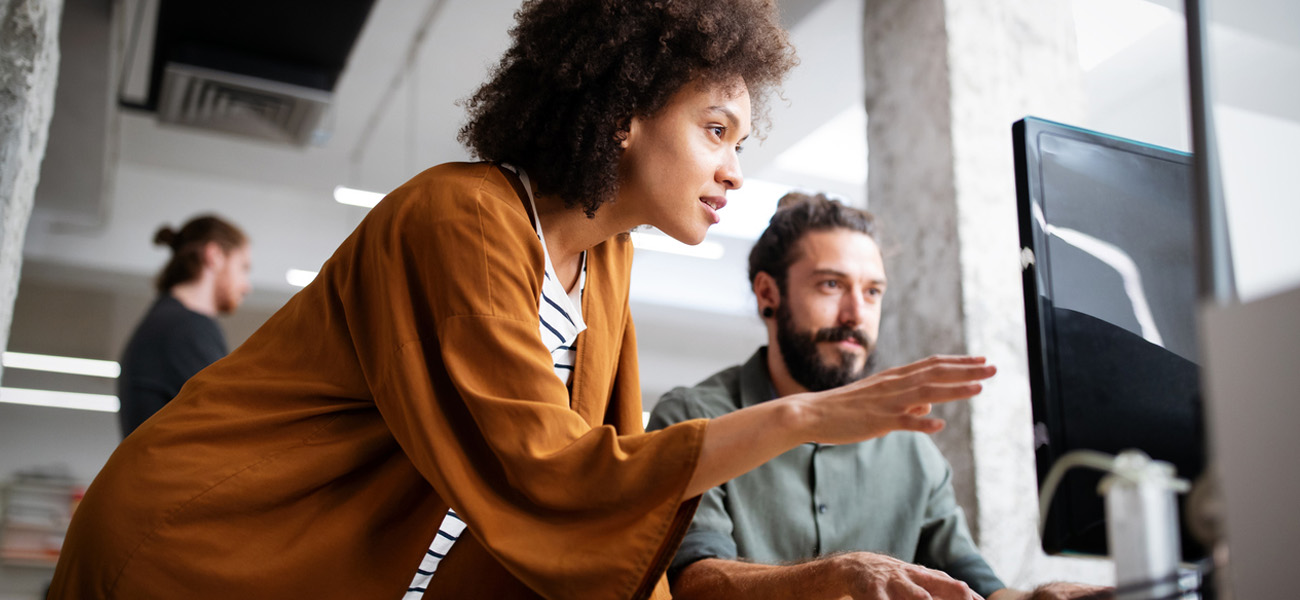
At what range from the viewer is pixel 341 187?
258 inches

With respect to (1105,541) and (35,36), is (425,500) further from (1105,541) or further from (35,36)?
(35,36)

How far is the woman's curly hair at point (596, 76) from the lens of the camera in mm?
1309

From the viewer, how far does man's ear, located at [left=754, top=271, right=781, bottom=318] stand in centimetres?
208

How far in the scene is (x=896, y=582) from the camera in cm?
108

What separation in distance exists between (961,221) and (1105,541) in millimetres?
1660

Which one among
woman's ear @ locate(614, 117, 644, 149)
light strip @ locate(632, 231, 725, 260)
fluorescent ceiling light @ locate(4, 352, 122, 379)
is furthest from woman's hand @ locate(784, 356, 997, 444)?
fluorescent ceiling light @ locate(4, 352, 122, 379)

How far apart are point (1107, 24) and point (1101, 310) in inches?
101

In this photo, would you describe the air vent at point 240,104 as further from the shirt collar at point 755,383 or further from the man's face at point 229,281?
the shirt collar at point 755,383

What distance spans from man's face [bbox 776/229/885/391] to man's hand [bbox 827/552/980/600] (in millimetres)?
779

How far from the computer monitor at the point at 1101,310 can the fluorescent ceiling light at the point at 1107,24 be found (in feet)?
6.45

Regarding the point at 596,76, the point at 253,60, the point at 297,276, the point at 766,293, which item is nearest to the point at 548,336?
the point at 596,76

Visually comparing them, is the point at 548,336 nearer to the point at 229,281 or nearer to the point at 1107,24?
the point at 229,281

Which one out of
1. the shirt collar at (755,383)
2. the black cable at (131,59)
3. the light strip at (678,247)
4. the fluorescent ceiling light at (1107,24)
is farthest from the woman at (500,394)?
the light strip at (678,247)

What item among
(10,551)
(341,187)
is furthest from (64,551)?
(341,187)
